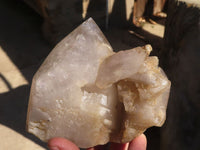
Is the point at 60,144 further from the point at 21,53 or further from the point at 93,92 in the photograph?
the point at 21,53

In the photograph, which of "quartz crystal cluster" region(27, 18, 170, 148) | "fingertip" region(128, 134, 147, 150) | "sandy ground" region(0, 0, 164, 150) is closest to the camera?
"quartz crystal cluster" region(27, 18, 170, 148)

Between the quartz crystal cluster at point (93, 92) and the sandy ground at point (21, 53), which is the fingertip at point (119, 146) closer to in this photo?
the quartz crystal cluster at point (93, 92)

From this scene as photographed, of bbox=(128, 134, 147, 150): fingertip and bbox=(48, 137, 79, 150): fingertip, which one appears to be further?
bbox=(128, 134, 147, 150): fingertip

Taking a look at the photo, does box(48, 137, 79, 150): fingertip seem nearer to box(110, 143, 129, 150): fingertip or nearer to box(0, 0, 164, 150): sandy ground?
box(110, 143, 129, 150): fingertip

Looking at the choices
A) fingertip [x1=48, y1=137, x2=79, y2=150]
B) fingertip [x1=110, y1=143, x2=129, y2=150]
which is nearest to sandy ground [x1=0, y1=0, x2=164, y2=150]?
fingertip [x1=110, y1=143, x2=129, y2=150]

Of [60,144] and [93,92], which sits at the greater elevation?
[93,92]

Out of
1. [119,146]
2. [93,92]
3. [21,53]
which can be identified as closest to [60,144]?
[93,92]

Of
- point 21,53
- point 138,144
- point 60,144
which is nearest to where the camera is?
point 60,144
